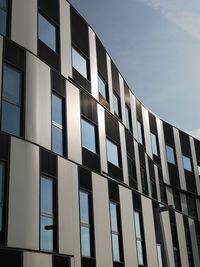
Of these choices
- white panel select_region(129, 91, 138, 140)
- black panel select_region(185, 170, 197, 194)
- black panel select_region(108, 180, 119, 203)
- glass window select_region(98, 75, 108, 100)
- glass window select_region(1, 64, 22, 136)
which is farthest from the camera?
black panel select_region(185, 170, 197, 194)

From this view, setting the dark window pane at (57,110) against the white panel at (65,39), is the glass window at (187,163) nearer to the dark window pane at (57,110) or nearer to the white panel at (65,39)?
the white panel at (65,39)

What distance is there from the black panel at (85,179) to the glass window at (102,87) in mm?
6117

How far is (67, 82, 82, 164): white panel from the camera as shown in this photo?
62.5 feet

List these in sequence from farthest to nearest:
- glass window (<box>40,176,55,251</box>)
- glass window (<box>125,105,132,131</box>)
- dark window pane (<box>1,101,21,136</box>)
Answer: glass window (<box>125,105,132,131</box>) → dark window pane (<box>1,101,21,136</box>) → glass window (<box>40,176,55,251</box>)

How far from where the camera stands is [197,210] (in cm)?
3609

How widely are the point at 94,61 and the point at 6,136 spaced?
10020mm

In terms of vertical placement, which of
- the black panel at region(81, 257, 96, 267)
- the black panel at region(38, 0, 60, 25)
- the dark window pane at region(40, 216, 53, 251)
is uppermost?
the black panel at region(38, 0, 60, 25)

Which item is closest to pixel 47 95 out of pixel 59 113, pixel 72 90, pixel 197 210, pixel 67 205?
pixel 59 113

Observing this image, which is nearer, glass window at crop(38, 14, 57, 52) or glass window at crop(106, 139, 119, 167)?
glass window at crop(38, 14, 57, 52)

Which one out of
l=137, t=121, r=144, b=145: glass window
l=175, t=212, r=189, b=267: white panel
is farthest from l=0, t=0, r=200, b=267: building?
l=137, t=121, r=144, b=145: glass window

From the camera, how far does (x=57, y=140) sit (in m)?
18.2

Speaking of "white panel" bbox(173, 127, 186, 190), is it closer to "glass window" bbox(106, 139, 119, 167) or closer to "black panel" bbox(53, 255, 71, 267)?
"glass window" bbox(106, 139, 119, 167)

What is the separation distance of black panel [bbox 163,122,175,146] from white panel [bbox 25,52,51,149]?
18.9m

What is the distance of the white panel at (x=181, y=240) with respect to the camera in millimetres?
28641
